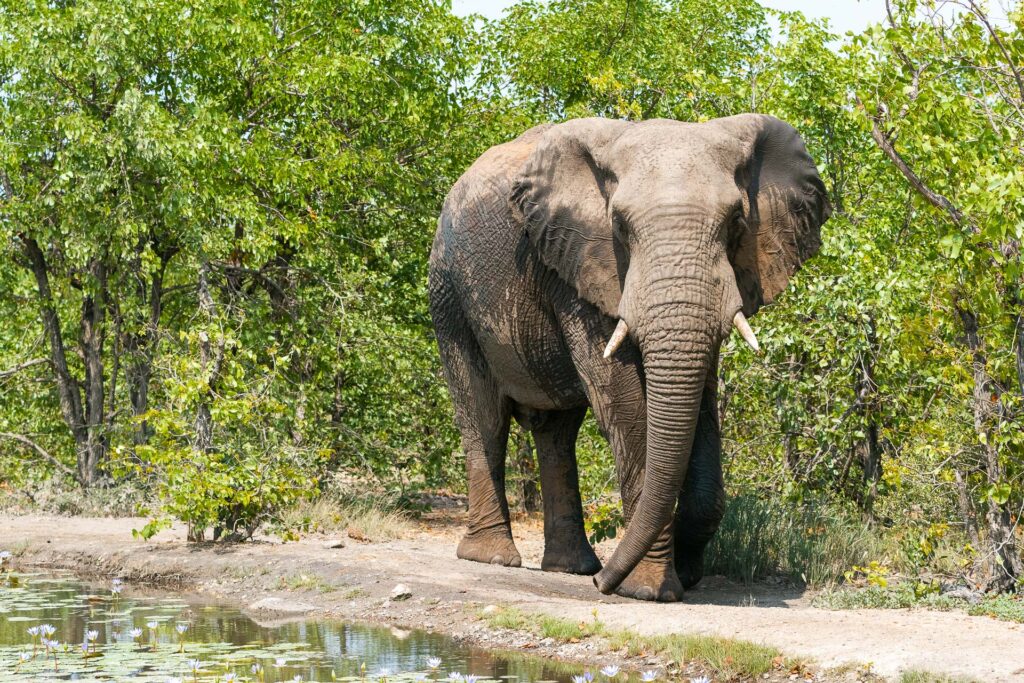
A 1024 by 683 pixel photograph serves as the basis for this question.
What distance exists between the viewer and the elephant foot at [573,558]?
11.0 meters

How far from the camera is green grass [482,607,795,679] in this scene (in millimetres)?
7035

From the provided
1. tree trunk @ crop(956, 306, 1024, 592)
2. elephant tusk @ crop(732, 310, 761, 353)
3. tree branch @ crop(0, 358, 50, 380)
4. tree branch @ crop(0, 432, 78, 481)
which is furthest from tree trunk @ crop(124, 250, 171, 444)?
tree trunk @ crop(956, 306, 1024, 592)

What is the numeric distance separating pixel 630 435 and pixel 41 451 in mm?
9443

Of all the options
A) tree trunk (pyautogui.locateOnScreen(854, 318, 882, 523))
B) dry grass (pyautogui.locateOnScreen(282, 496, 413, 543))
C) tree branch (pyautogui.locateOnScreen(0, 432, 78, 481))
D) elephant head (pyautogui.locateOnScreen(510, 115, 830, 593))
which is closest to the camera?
elephant head (pyautogui.locateOnScreen(510, 115, 830, 593))

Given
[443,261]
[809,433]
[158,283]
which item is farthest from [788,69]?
[158,283]

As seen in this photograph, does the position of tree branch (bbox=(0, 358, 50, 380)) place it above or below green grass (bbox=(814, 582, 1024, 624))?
above

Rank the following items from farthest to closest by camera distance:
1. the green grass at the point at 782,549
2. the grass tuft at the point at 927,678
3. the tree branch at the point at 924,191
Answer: the green grass at the point at 782,549 < the tree branch at the point at 924,191 < the grass tuft at the point at 927,678

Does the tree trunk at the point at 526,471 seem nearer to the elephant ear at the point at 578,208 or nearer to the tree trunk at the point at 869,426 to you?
the tree trunk at the point at 869,426

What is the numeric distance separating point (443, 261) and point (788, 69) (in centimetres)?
546

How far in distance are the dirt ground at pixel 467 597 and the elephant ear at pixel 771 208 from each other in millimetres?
2249

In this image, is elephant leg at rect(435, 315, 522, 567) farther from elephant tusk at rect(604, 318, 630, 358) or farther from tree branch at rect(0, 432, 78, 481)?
tree branch at rect(0, 432, 78, 481)

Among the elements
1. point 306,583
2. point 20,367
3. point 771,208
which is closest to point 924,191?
point 771,208

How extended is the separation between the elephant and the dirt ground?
1.92 ft

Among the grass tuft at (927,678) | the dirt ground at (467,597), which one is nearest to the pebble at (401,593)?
the dirt ground at (467,597)
